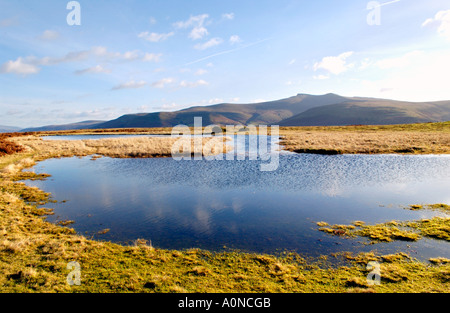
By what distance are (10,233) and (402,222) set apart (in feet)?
83.2

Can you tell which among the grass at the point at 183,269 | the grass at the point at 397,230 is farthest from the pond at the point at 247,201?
the grass at the point at 183,269

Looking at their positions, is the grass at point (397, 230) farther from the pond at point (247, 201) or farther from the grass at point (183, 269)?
the pond at point (247, 201)

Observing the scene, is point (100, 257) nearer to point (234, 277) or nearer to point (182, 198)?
point (234, 277)

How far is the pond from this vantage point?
14.0 meters

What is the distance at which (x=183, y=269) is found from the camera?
431 inches

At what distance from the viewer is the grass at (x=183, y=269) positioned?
31.3 feet

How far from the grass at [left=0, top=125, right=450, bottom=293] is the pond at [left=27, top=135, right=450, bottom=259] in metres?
1.05

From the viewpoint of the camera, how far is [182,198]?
22250 millimetres

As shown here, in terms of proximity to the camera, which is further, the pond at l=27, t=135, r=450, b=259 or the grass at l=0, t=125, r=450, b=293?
the pond at l=27, t=135, r=450, b=259

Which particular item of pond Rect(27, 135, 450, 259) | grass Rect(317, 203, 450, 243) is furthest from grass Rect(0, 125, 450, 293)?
pond Rect(27, 135, 450, 259)

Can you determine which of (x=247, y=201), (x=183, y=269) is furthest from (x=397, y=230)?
(x=183, y=269)

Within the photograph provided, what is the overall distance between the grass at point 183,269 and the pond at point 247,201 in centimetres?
105

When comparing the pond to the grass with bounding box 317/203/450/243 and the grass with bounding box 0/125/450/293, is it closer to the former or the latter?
the grass with bounding box 317/203/450/243

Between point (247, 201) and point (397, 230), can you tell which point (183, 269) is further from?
point (397, 230)
